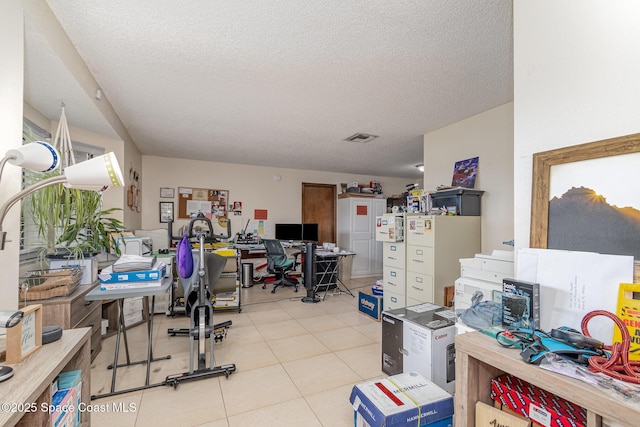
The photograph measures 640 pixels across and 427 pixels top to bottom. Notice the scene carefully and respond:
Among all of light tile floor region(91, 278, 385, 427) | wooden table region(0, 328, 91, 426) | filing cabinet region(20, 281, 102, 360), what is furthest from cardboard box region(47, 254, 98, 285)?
wooden table region(0, 328, 91, 426)

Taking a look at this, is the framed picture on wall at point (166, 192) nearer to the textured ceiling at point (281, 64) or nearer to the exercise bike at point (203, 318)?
the textured ceiling at point (281, 64)

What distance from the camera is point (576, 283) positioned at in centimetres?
107

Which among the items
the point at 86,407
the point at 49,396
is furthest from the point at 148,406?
the point at 49,396

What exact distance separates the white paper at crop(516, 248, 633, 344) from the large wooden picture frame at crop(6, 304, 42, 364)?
1910 mm

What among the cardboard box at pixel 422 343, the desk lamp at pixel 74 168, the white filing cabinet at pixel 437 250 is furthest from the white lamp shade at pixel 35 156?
the white filing cabinet at pixel 437 250

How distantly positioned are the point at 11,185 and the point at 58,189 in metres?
0.86

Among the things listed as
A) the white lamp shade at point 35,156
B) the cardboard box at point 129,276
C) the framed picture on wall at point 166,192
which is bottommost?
the cardboard box at point 129,276

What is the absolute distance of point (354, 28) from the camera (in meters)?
1.73

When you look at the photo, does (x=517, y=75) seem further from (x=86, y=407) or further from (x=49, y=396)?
(x=86, y=407)

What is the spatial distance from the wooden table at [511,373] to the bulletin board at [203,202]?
17.0 ft

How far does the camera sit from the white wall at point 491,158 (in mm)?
2861

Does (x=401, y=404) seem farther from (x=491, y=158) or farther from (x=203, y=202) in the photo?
(x=203, y=202)

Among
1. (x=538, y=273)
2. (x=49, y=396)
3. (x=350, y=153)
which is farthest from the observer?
(x=350, y=153)

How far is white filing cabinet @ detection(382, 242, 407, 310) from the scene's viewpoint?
3349mm
